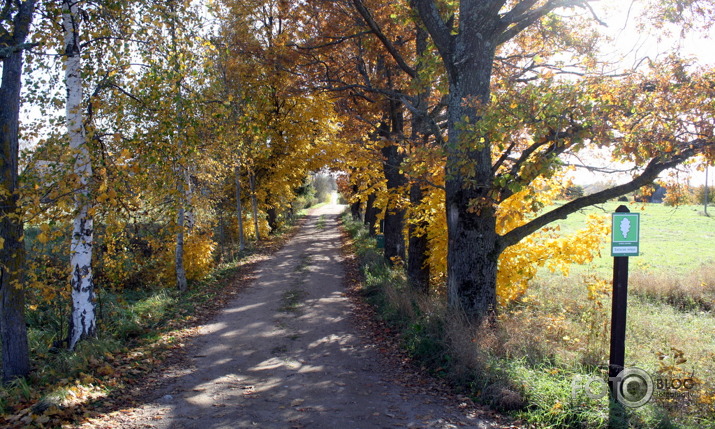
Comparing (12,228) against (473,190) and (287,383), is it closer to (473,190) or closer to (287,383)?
(287,383)

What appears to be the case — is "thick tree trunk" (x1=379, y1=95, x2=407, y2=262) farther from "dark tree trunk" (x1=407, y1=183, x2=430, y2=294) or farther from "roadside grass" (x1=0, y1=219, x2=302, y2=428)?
"roadside grass" (x1=0, y1=219, x2=302, y2=428)

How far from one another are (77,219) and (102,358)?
2.28 metres

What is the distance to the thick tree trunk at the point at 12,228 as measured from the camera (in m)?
6.20

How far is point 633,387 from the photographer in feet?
15.8

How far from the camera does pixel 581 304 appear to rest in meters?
10.2

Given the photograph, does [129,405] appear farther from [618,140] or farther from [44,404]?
[618,140]

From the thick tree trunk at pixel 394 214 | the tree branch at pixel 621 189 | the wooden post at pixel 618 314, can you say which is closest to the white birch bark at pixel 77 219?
the tree branch at pixel 621 189

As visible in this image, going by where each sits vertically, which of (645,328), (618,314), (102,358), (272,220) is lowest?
(102,358)

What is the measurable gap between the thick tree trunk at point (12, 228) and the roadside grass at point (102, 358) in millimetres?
471

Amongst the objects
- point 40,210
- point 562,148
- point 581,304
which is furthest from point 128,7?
point 581,304

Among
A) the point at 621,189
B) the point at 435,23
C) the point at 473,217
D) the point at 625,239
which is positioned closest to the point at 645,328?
the point at 621,189

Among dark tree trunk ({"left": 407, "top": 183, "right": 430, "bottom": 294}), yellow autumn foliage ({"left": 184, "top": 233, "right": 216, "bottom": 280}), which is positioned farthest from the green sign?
yellow autumn foliage ({"left": 184, "top": 233, "right": 216, "bottom": 280})

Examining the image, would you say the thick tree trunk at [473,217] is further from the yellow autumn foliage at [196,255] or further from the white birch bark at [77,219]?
the yellow autumn foliage at [196,255]

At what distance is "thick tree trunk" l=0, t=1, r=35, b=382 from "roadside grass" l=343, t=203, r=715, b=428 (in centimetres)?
605
